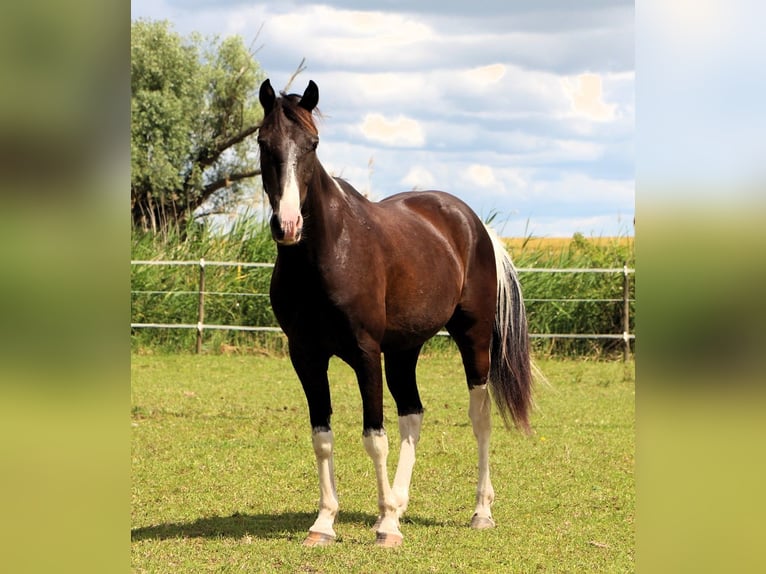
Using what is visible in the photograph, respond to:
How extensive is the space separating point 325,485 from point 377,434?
437mm

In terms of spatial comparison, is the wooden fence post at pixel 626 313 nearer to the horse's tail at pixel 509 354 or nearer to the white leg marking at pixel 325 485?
the horse's tail at pixel 509 354

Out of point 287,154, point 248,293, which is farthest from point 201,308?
point 287,154

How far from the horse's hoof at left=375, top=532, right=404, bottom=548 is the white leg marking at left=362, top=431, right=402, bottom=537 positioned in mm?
12

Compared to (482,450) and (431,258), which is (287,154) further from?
(482,450)

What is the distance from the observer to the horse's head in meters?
3.84

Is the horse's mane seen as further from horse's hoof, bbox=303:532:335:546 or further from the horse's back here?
horse's hoof, bbox=303:532:335:546

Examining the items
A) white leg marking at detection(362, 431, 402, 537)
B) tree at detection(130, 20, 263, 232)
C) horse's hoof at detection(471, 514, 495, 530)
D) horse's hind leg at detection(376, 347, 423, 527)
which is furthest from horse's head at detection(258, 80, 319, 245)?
tree at detection(130, 20, 263, 232)

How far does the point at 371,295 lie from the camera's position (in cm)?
461

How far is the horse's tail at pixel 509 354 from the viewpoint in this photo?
576 centimetres
